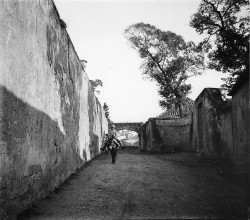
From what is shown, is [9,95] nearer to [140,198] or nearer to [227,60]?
[140,198]

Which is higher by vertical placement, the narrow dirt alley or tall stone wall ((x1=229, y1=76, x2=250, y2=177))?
tall stone wall ((x1=229, y1=76, x2=250, y2=177))

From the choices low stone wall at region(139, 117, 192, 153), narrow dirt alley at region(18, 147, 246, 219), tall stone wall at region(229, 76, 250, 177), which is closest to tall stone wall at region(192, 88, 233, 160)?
tall stone wall at region(229, 76, 250, 177)

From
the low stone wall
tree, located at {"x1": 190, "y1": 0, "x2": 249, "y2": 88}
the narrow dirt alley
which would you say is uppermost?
tree, located at {"x1": 190, "y1": 0, "x2": 249, "y2": 88}

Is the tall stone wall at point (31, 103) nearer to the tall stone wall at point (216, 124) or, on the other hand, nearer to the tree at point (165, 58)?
the tall stone wall at point (216, 124)

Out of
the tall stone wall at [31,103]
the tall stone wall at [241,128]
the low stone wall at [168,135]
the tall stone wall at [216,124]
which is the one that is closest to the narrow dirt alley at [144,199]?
the tall stone wall at [31,103]

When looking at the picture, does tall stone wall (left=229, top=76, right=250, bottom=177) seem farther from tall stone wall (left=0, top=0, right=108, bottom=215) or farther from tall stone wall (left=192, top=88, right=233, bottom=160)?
tall stone wall (left=0, top=0, right=108, bottom=215)

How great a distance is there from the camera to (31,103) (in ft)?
14.9

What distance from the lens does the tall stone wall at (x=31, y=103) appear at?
359 cm

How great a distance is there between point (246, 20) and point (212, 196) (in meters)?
12.4

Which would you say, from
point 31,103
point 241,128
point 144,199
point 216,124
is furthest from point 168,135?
point 31,103

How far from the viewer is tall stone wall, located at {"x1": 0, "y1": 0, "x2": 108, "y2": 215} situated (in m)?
3.59

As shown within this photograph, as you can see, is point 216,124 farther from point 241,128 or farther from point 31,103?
point 31,103

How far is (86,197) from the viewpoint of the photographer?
5223 millimetres

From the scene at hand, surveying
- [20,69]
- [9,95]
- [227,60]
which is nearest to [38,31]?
[20,69]
